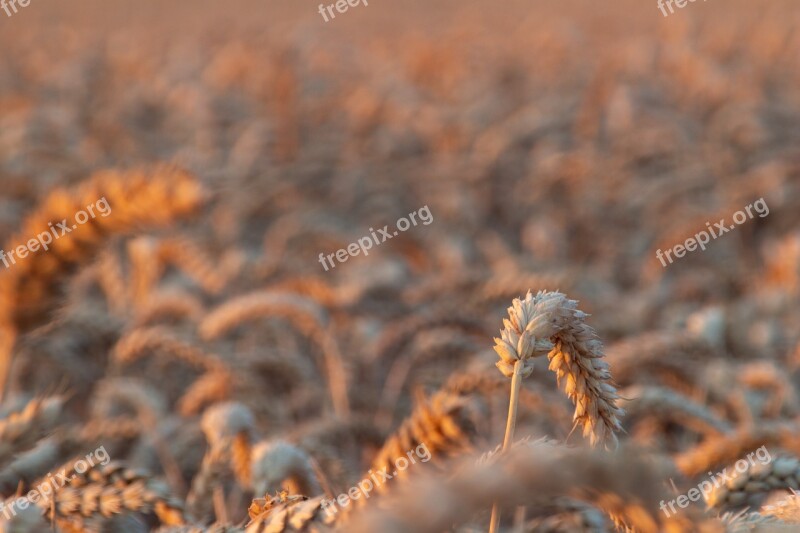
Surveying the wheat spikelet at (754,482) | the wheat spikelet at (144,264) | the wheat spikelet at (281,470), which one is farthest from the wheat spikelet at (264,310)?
the wheat spikelet at (754,482)

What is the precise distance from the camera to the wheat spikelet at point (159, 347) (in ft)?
9.11

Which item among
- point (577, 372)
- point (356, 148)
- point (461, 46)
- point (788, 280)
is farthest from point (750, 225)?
point (461, 46)

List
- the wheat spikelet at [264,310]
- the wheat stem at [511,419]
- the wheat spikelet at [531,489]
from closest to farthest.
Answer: the wheat spikelet at [531,489], the wheat stem at [511,419], the wheat spikelet at [264,310]

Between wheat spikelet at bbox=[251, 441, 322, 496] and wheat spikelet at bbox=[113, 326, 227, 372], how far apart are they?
119 cm

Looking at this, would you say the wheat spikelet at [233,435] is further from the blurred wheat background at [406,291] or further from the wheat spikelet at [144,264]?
the wheat spikelet at [144,264]

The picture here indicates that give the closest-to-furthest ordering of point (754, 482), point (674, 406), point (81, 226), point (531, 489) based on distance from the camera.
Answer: point (531, 489) → point (754, 482) → point (81, 226) → point (674, 406)

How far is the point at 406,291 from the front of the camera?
13.3 ft

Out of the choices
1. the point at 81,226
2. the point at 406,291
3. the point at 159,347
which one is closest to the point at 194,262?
the point at 406,291

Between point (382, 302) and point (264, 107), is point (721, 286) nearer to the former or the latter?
point (382, 302)

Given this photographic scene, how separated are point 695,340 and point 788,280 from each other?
1.15 metres

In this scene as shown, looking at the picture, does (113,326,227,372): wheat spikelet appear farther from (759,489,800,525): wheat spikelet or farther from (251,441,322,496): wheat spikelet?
(759,489,800,525): wheat spikelet

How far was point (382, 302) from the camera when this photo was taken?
4.08m

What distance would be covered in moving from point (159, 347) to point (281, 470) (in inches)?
62.2

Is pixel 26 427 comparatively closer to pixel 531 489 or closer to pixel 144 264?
pixel 531 489
